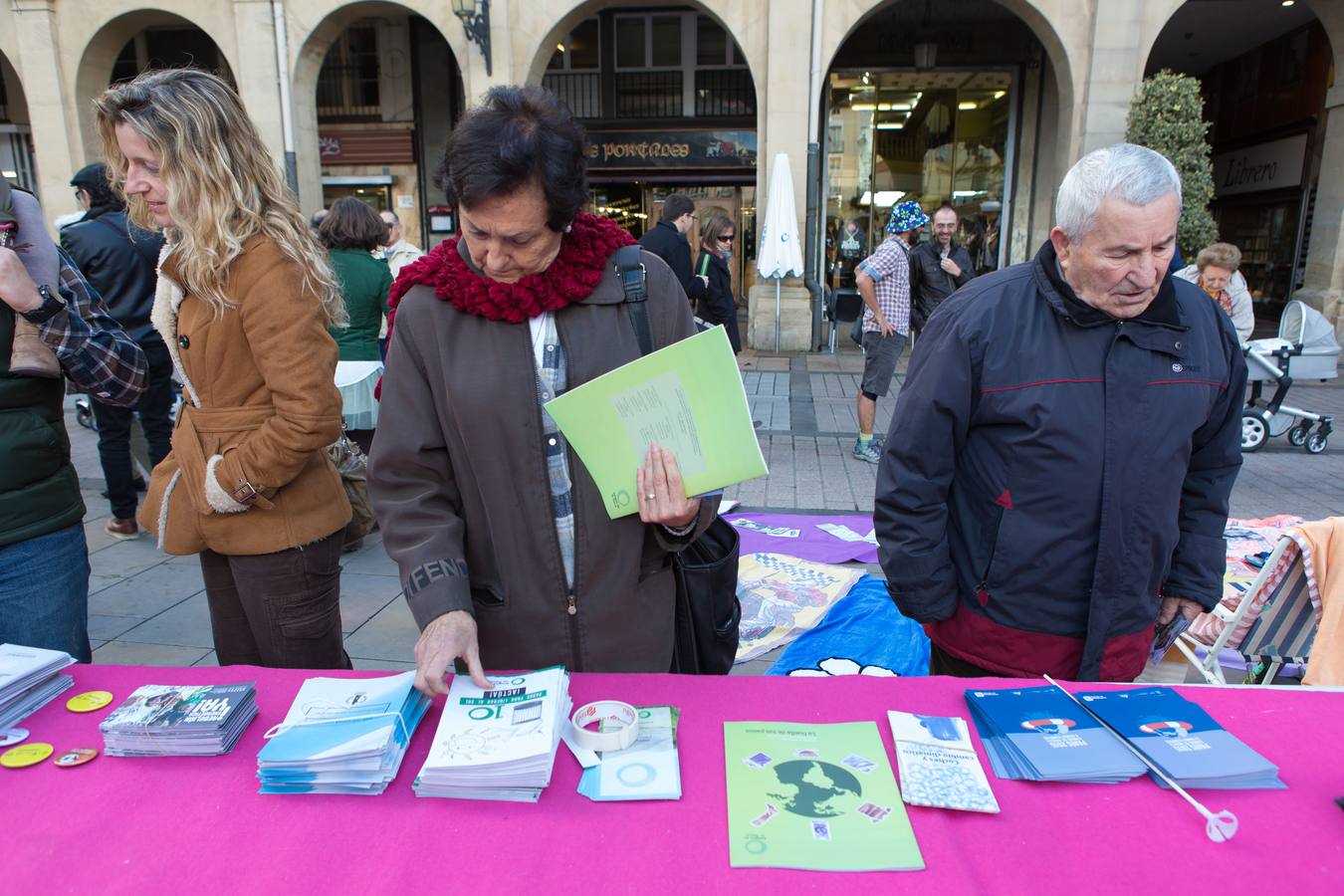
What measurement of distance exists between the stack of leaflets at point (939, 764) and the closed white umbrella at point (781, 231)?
400 inches

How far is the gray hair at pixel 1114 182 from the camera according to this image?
66.1 inches

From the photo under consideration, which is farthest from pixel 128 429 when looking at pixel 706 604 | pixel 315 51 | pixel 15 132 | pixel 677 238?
pixel 15 132

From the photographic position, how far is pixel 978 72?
45.3 feet

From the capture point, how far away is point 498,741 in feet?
4.40

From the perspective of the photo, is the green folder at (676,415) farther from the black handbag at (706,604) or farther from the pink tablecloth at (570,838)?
the pink tablecloth at (570,838)

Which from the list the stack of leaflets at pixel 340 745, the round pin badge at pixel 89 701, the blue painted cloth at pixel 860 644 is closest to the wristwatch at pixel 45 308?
the round pin badge at pixel 89 701

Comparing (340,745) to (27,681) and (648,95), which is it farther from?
(648,95)

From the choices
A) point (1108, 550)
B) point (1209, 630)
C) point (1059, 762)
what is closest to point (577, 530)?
point (1059, 762)

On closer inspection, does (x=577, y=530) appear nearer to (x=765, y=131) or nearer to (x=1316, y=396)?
(x=1316, y=396)

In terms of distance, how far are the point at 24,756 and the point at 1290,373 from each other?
8.19 metres

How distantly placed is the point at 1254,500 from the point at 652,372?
18.4 feet

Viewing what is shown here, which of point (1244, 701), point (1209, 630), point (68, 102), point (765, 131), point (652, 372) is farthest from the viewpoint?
point (68, 102)

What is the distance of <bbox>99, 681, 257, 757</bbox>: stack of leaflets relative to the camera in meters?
1.40

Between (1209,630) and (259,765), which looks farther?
(1209,630)
